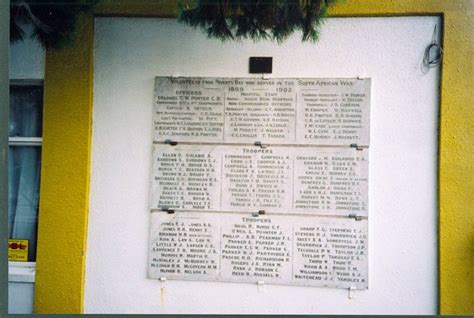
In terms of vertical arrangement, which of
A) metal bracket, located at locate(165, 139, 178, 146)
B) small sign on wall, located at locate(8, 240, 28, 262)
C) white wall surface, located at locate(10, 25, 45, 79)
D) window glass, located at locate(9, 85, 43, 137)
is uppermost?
white wall surface, located at locate(10, 25, 45, 79)

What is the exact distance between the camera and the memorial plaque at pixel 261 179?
3.67 m

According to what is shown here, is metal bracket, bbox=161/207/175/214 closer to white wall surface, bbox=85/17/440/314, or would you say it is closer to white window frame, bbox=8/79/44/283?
white wall surface, bbox=85/17/440/314

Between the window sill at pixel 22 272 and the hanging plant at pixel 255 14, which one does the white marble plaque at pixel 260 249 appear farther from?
the hanging plant at pixel 255 14

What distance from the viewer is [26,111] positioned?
404 centimetres

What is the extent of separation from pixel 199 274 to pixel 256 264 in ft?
1.70

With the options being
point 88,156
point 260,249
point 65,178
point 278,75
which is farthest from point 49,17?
point 260,249

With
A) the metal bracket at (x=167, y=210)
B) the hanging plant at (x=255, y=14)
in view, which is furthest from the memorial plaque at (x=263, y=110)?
the hanging plant at (x=255, y=14)

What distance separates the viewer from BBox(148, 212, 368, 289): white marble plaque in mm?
3643

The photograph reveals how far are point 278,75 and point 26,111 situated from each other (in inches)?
95.8

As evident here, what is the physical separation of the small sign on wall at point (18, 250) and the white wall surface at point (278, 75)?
25.7 inches

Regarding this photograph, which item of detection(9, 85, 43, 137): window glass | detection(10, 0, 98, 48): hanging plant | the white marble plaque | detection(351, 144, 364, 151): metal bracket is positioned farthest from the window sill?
detection(351, 144, 364, 151): metal bracket

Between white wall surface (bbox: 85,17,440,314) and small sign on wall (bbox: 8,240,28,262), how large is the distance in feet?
2.14

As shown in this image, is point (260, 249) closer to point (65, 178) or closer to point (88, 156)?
point (88, 156)

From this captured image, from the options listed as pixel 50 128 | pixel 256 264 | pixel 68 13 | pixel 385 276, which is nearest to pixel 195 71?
pixel 68 13
